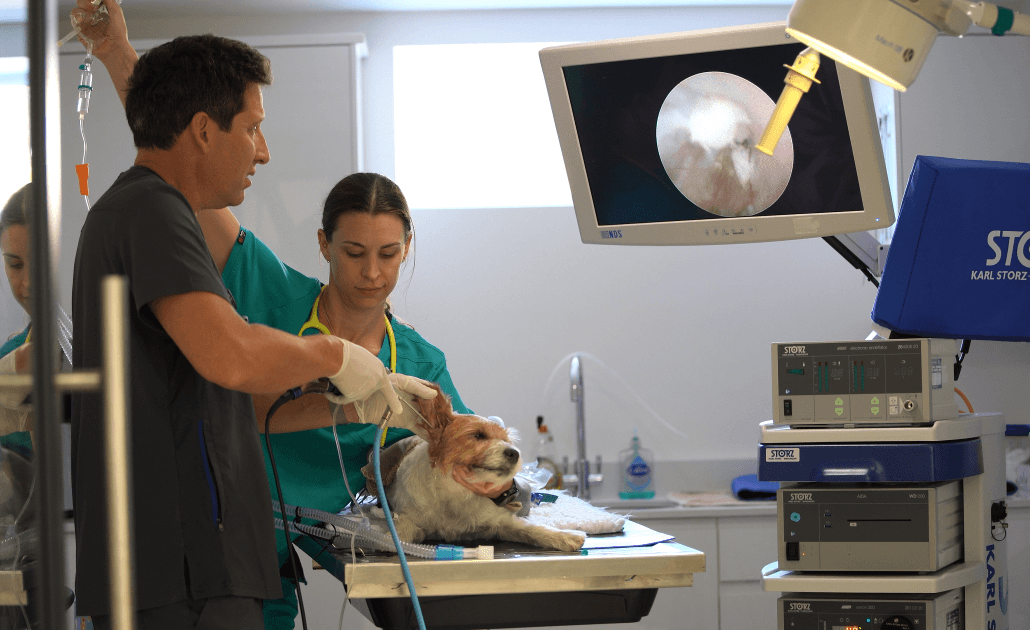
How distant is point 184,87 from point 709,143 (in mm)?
883

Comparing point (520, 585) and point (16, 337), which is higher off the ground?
point (16, 337)

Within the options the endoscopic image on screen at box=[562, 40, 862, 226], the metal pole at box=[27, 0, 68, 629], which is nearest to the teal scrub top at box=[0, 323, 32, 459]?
the metal pole at box=[27, 0, 68, 629]

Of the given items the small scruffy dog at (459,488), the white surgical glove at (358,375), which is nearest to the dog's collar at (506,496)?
the small scruffy dog at (459,488)

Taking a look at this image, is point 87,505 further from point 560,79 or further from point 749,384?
point 749,384

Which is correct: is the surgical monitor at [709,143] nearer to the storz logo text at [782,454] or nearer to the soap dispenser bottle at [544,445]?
the storz logo text at [782,454]

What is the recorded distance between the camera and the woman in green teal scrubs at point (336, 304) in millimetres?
1734

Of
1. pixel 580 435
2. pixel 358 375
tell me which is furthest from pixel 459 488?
pixel 580 435

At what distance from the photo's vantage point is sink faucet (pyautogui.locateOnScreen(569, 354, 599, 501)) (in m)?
3.37

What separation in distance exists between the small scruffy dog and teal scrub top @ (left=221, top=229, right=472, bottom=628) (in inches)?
11.3

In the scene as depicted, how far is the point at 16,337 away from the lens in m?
0.75

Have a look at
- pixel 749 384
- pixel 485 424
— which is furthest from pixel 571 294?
pixel 485 424

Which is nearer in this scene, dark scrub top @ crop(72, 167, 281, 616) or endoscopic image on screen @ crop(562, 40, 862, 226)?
dark scrub top @ crop(72, 167, 281, 616)

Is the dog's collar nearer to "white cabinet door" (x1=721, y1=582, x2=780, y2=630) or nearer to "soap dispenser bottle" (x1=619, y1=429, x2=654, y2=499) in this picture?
"white cabinet door" (x1=721, y1=582, x2=780, y2=630)

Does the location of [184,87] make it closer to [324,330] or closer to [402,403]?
[402,403]
